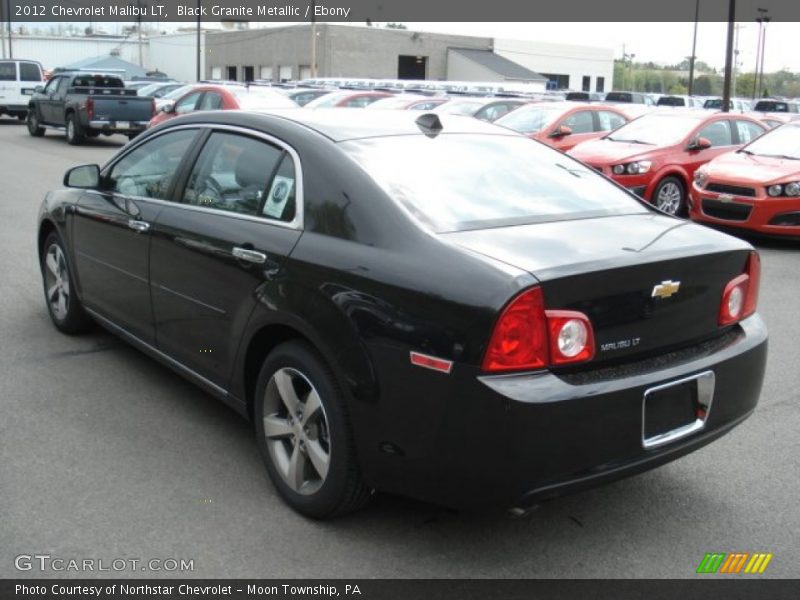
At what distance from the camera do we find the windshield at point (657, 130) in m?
13.2

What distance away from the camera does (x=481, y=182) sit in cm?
404

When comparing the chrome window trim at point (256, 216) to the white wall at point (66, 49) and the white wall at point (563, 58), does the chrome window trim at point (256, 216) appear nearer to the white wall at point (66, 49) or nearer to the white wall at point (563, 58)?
the white wall at point (563, 58)

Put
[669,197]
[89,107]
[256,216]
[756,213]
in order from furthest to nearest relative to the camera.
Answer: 1. [89,107]
2. [669,197]
3. [756,213]
4. [256,216]

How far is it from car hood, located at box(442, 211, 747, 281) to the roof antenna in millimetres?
923

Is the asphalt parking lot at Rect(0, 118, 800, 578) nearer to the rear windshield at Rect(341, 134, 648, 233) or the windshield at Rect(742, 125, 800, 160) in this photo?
the rear windshield at Rect(341, 134, 648, 233)

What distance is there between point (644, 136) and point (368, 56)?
4872cm

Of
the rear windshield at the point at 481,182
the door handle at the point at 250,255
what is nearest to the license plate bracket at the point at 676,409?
the rear windshield at the point at 481,182

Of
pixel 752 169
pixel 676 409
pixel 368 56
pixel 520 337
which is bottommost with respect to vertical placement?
pixel 676 409

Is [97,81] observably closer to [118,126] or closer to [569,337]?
[118,126]

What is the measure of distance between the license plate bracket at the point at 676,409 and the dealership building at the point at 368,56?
50721mm

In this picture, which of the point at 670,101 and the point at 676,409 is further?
the point at 670,101

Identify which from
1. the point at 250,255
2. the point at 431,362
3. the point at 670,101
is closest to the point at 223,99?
the point at 250,255

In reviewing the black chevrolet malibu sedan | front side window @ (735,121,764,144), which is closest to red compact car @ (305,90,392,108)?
front side window @ (735,121,764,144)

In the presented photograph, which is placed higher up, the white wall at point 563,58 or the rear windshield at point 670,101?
the white wall at point 563,58
